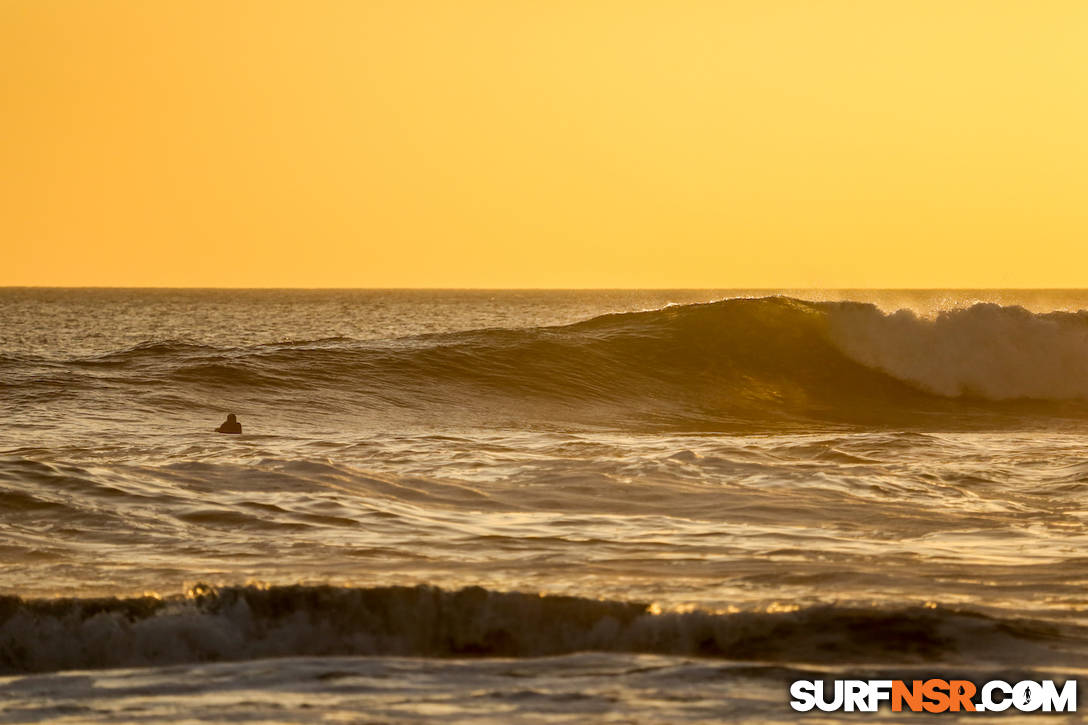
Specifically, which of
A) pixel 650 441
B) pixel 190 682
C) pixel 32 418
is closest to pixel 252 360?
pixel 32 418

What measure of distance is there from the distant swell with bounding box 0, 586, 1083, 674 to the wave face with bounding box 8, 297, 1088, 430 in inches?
417

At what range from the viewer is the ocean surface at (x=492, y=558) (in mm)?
5699

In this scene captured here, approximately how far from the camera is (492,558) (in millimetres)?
7816

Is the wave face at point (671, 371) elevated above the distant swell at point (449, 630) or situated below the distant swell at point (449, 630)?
above

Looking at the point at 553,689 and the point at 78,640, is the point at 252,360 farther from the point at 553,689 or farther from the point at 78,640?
the point at 553,689

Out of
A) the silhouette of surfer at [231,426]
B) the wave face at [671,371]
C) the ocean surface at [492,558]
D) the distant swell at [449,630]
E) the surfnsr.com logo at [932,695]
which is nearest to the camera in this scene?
the surfnsr.com logo at [932,695]

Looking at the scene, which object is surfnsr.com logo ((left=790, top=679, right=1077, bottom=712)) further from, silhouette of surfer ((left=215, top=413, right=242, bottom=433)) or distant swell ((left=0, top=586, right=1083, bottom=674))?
silhouette of surfer ((left=215, top=413, right=242, bottom=433))

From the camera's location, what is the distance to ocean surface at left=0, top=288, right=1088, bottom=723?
570 centimetres

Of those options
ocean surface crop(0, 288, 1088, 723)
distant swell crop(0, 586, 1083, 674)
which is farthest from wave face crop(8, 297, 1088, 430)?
distant swell crop(0, 586, 1083, 674)

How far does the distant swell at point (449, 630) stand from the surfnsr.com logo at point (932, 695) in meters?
0.32

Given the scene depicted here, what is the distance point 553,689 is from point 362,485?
519 centimetres

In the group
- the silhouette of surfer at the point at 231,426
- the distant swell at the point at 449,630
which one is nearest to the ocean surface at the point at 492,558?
the distant swell at the point at 449,630

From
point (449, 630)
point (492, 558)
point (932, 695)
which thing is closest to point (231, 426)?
point (492, 558)

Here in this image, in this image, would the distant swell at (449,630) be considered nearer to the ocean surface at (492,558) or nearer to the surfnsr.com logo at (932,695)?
the ocean surface at (492,558)
